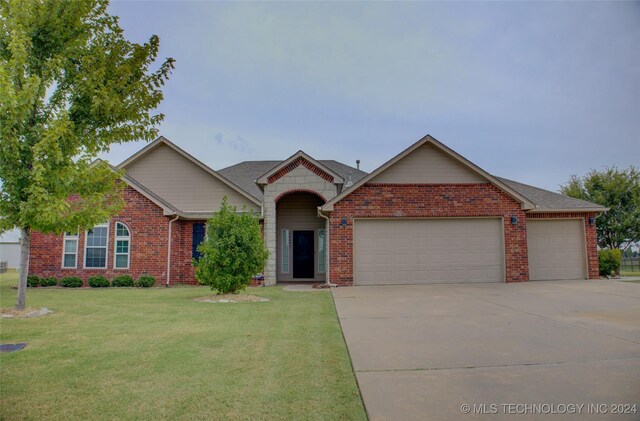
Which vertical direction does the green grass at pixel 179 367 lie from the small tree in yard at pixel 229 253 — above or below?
below

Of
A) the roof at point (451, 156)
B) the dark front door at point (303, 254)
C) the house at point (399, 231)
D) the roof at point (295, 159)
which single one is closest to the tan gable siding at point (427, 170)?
the house at point (399, 231)

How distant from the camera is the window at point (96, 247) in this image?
1538 cm

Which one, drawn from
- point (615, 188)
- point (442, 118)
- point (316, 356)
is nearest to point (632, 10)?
point (316, 356)

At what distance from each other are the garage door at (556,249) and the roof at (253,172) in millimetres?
8981

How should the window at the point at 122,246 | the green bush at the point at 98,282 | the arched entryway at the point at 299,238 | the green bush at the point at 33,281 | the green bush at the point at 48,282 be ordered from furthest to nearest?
the arched entryway at the point at 299,238 < the window at the point at 122,246 < the green bush at the point at 48,282 < the green bush at the point at 33,281 < the green bush at the point at 98,282

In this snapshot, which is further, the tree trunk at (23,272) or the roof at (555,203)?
the roof at (555,203)

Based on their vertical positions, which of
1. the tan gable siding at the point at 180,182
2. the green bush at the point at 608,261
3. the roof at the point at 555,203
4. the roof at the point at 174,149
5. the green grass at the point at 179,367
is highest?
the roof at the point at 174,149

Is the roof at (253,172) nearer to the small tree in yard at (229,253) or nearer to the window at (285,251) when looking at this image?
the window at (285,251)

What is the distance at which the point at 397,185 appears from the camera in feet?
48.6

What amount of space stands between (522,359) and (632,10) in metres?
3.88

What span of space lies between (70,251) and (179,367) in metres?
13.5

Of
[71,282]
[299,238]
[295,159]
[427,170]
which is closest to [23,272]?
[71,282]

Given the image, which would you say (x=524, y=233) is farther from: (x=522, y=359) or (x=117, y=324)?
(x=117, y=324)

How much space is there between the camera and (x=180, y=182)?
17.7m
